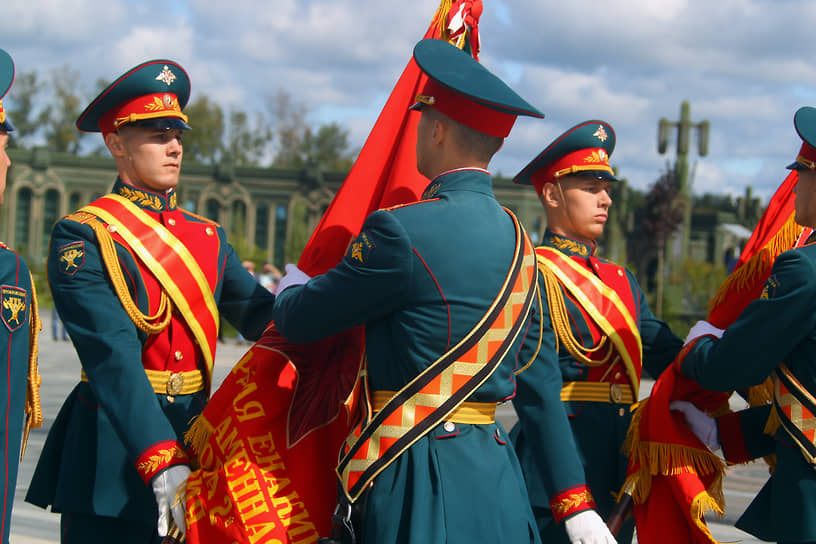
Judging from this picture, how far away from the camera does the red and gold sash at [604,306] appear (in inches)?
166

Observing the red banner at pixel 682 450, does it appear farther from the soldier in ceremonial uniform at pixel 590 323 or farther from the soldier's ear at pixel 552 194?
the soldier's ear at pixel 552 194

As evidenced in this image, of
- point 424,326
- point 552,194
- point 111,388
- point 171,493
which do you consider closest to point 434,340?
point 424,326

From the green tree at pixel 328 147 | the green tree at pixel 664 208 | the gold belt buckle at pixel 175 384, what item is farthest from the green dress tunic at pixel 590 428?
the green tree at pixel 328 147

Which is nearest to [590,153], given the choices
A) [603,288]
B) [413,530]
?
[603,288]

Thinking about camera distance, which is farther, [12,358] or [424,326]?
[12,358]

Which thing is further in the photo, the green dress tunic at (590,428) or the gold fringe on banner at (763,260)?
the gold fringe on banner at (763,260)

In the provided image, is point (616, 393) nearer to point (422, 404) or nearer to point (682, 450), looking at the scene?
point (682, 450)

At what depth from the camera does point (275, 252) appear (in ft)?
166

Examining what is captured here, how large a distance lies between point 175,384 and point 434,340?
3.87 ft

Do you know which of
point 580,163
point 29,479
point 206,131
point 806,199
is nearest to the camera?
point 806,199

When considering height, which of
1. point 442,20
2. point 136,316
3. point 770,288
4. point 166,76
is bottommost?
point 136,316

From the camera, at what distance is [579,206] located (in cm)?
445

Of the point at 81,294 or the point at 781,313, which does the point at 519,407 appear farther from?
the point at 81,294

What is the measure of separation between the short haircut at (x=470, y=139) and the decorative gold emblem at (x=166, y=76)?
4.13 ft
